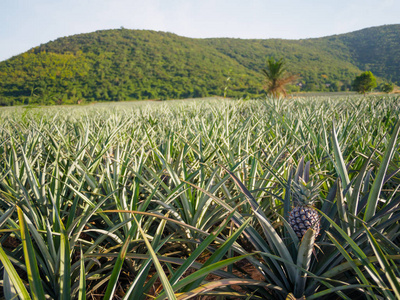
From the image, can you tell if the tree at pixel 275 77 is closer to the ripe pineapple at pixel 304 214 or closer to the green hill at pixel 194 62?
the green hill at pixel 194 62

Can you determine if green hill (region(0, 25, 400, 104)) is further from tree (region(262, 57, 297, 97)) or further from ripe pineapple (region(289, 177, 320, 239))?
ripe pineapple (region(289, 177, 320, 239))

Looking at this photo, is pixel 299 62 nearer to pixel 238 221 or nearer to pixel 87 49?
pixel 87 49

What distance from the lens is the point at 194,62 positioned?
155ft

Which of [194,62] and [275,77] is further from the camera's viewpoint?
[194,62]

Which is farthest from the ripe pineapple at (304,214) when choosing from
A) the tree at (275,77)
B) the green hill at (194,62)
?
the green hill at (194,62)

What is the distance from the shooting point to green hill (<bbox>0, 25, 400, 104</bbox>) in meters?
30.7

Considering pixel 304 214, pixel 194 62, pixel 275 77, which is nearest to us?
pixel 304 214

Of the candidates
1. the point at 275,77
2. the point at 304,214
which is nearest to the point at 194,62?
the point at 275,77

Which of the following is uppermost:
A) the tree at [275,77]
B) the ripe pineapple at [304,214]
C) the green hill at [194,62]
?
the green hill at [194,62]

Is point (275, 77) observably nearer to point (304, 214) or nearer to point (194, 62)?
point (304, 214)

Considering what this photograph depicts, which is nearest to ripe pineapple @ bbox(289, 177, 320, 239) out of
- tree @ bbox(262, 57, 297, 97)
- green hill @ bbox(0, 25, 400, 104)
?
tree @ bbox(262, 57, 297, 97)

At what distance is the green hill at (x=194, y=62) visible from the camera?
101ft

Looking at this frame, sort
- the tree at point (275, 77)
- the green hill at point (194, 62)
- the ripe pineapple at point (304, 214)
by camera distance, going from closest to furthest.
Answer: the ripe pineapple at point (304, 214) → the tree at point (275, 77) → the green hill at point (194, 62)

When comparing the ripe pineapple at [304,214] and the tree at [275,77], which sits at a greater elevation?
the tree at [275,77]
